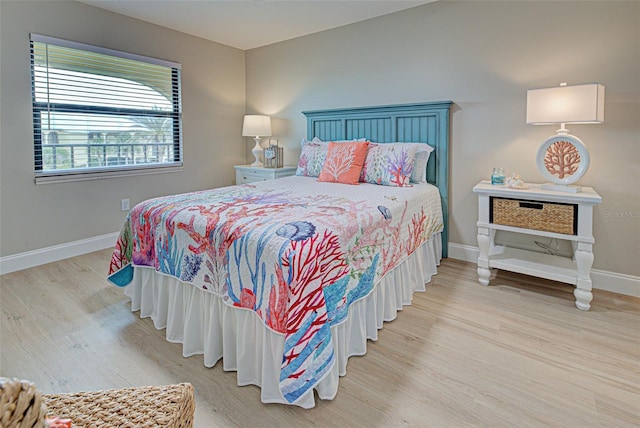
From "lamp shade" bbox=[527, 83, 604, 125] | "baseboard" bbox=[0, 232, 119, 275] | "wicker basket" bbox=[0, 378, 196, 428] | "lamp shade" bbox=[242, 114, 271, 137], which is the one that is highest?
"lamp shade" bbox=[242, 114, 271, 137]

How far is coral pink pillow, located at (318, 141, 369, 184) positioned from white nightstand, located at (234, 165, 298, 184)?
3.49 ft

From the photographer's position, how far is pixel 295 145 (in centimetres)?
451

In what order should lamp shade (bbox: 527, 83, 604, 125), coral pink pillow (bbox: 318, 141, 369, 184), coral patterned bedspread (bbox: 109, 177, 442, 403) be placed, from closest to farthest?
coral patterned bedspread (bbox: 109, 177, 442, 403)
lamp shade (bbox: 527, 83, 604, 125)
coral pink pillow (bbox: 318, 141, 369, 184)

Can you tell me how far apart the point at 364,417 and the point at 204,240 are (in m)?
1.09

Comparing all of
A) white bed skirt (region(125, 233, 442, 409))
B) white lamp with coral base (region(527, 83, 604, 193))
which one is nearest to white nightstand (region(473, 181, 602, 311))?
white lamp with coral base (region(527, 83, 604, 193))

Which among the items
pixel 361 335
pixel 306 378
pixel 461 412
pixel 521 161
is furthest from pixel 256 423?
pixel 521 161

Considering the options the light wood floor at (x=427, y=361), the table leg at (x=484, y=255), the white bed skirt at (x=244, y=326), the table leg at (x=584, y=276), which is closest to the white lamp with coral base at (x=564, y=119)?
the table leg at (x=584, y=276)

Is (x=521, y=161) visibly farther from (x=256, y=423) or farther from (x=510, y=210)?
(x=256, y=423)

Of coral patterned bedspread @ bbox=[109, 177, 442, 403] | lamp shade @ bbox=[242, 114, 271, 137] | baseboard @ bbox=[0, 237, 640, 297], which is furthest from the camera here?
lamp shade @ bbox=[242, 114, 271, 137]

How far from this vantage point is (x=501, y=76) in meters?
2.94

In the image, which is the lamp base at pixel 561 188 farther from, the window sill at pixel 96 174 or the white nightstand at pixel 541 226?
the window sill at pixel 96 174

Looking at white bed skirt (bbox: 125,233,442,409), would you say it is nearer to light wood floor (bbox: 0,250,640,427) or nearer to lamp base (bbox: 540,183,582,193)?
light wood floor (bbox: 0,250,640,427)

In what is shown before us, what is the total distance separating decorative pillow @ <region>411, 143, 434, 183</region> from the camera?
317 cm

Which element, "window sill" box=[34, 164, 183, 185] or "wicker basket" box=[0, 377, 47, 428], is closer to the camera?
"wicker basket" box=[0, 377, 47, 428]
